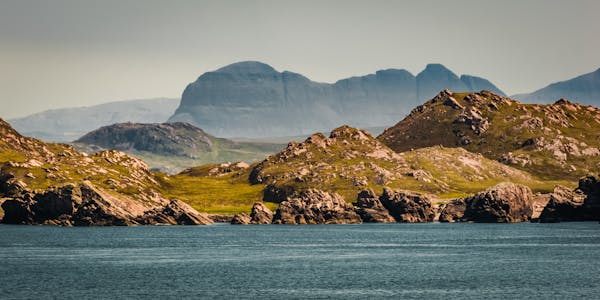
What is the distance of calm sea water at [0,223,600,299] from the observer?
117000mm

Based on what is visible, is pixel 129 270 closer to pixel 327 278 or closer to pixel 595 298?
pixel 327 278

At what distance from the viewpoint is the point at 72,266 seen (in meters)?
150

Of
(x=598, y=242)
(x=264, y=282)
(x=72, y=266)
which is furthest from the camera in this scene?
(x=598, y=242)

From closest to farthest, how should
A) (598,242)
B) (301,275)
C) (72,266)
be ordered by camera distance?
1. (301,275)
2. (72,266)
3. (598,242)

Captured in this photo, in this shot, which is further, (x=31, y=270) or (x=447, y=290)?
(x=31, y=270)

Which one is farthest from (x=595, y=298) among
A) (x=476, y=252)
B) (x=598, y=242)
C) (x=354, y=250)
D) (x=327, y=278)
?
(x=598, y=242)

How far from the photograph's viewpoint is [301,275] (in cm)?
13800

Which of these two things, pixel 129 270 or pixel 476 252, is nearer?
pixel 129 270

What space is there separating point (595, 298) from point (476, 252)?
6911 cm

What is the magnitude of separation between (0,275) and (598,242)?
12815cm

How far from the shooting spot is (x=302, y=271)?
144125 millimetres

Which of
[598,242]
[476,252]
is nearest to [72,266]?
[476,252]

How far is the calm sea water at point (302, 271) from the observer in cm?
11700

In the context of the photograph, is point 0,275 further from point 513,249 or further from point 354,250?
point 513,249
